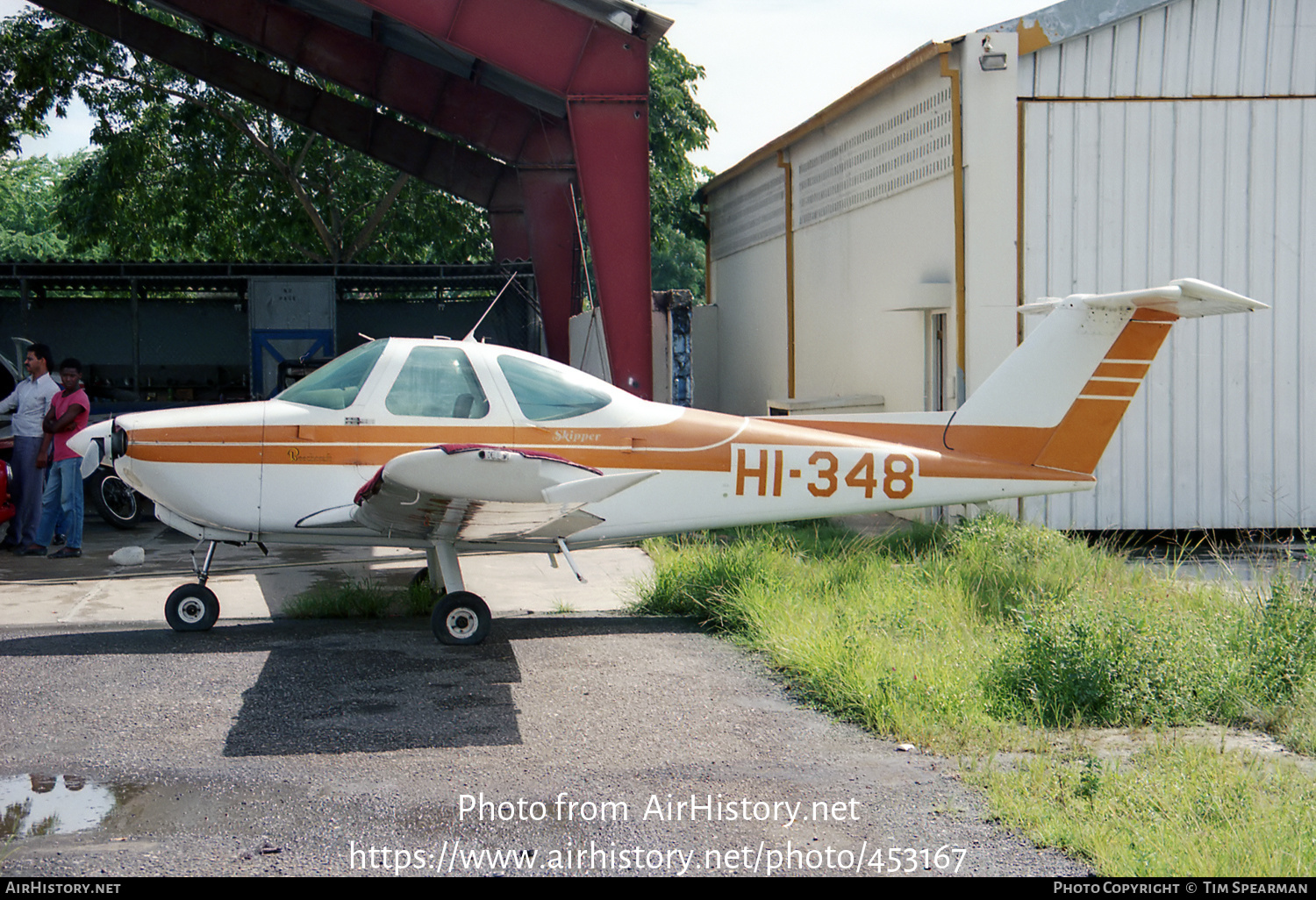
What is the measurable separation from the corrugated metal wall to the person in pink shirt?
8155mm

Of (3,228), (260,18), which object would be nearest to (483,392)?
(260,18)

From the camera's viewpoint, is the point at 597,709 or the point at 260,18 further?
the point at 260,18

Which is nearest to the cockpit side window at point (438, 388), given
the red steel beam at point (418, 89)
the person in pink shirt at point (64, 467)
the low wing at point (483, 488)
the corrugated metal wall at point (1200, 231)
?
the low wing at point (483, 488)

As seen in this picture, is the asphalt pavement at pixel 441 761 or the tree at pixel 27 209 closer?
the asphalt pavement at pixel 441 761

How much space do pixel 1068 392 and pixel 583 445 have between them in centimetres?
318

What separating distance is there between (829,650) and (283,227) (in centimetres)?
2095

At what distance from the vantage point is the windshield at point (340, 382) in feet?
23.5

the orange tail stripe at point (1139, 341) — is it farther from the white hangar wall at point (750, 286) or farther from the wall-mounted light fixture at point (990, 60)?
the white hangar wall at point (750, 286)

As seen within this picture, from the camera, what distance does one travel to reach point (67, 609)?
8.04m

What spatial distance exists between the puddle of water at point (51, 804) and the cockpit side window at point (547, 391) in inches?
133

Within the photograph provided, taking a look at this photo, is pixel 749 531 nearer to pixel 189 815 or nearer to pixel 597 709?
pixel 597 709

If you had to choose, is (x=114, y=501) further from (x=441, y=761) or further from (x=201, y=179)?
(x=201, y=179)

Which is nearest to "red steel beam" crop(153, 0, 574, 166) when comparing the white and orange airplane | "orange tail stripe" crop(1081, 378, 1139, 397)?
the white and orange airplane

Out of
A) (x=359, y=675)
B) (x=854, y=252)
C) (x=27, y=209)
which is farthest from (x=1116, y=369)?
(x=27, y=209)
